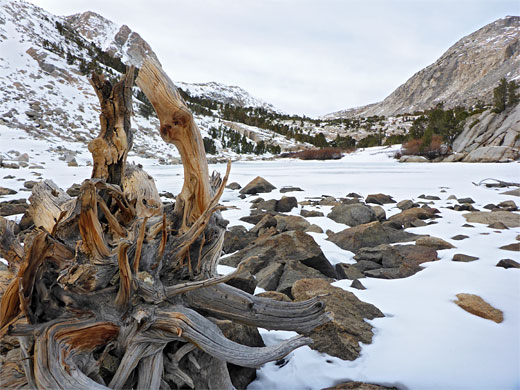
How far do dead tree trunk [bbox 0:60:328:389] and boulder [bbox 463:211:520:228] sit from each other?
4.66 meters

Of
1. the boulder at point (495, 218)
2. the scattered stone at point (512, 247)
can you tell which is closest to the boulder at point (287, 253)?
the scattered stone at point (512, 247)

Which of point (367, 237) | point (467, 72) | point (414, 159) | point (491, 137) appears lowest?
point (367, 237)

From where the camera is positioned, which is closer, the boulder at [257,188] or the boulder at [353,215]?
the boulder at [353,215]

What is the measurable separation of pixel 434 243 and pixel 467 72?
91984mm

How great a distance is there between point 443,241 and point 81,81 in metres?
31.6

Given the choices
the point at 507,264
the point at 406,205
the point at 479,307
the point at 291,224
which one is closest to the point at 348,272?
the point at 479,307

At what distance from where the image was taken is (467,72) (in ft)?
242

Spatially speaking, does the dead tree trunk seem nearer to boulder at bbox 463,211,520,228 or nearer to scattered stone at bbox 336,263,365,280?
scattered stone at bbox 336,263,365,280

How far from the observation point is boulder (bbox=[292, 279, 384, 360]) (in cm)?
189

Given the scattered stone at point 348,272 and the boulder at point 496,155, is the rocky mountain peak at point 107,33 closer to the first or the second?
the boulder at point 496,155

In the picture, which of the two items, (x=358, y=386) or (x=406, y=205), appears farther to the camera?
(x=406, y=205)

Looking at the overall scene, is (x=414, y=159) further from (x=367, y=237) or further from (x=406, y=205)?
(x=367, y=237)

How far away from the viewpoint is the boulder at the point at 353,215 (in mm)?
5320

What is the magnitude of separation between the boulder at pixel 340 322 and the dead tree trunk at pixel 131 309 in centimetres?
32
